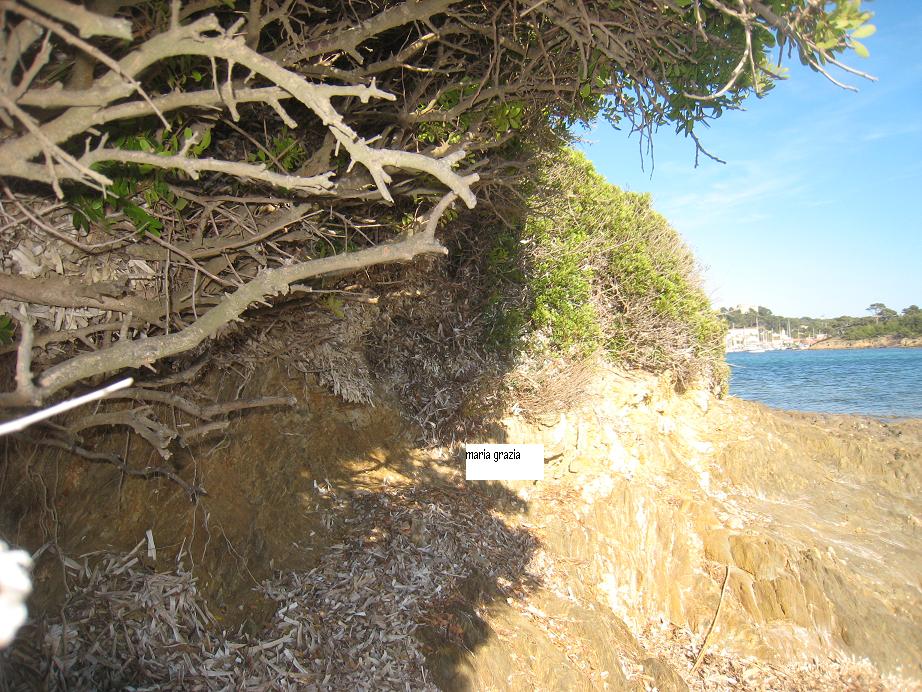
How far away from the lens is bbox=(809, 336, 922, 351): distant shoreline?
83.1 m

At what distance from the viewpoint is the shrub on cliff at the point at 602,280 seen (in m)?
7.25

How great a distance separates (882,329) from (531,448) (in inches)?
4085

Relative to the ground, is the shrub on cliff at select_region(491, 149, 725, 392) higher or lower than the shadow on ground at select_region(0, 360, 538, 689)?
higher

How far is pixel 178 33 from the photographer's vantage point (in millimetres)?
1671

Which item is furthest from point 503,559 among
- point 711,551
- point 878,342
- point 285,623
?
point 878,342

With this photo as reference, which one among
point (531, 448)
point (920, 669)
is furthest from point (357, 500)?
point (920, 669)

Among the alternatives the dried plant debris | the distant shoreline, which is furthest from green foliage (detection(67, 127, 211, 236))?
the distant shoreline

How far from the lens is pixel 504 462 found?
18.6ft

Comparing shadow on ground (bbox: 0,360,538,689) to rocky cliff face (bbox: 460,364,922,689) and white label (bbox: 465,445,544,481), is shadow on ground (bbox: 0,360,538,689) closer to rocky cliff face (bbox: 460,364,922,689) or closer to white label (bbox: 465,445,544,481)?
white label (bbox: 465,445,544,481)

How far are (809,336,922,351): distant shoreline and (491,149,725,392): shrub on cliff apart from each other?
94.4 metres

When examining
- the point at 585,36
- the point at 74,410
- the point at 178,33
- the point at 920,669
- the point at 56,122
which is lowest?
the point at 920,669

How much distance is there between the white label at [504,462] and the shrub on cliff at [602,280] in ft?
5.65

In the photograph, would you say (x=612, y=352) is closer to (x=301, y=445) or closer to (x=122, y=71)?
(x=301, y=445)

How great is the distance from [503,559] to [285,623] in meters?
2.43
